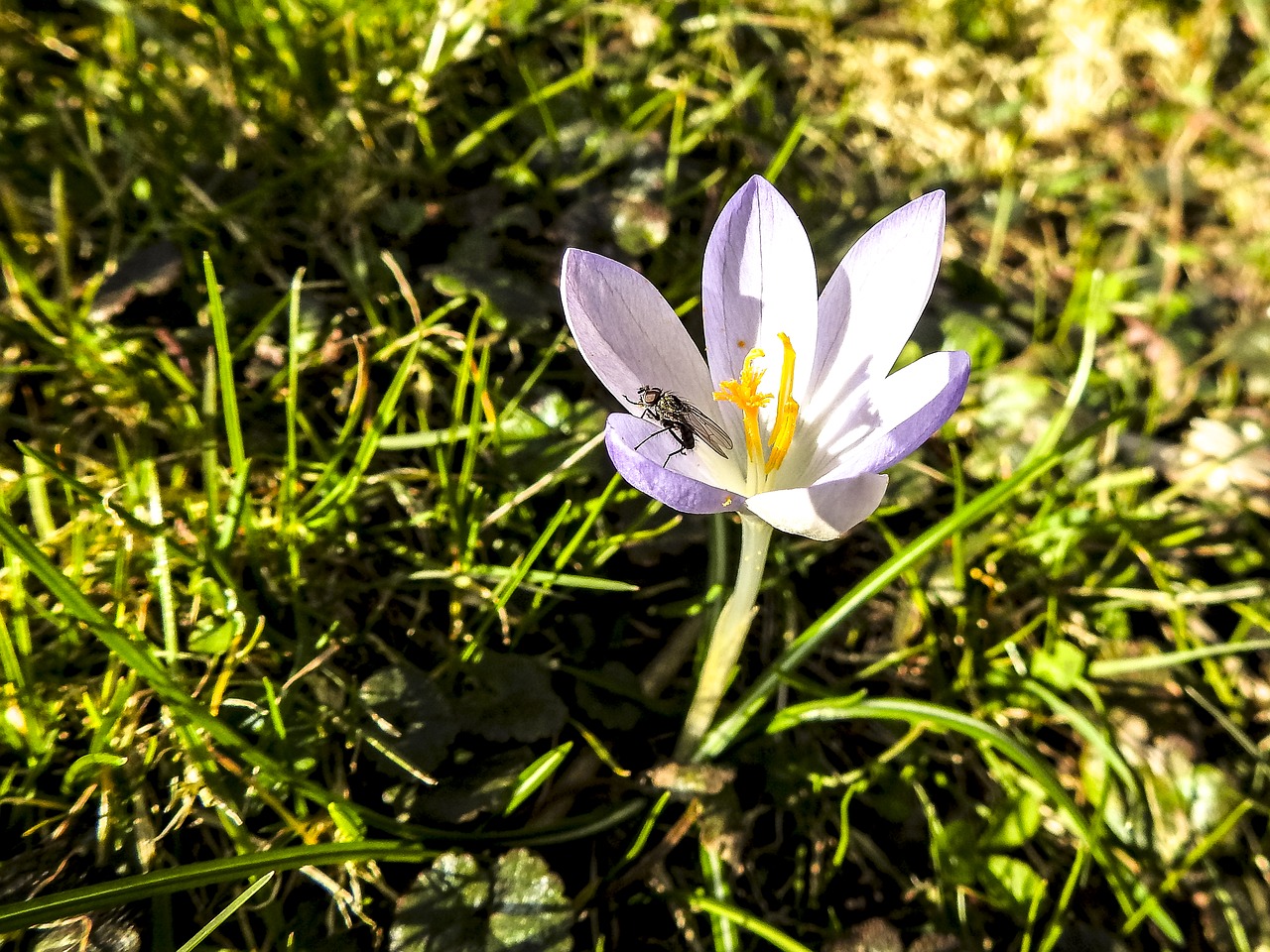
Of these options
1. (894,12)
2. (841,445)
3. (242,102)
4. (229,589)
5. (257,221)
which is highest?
(894,12)

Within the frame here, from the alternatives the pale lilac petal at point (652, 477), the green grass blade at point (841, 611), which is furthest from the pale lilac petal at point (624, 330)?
the green grass blade at point (841, 611)

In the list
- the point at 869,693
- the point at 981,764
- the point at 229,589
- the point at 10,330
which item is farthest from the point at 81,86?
the point at 981,764

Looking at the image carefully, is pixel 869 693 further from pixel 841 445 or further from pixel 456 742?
pixel 456 742

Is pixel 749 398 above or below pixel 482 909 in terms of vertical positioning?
above

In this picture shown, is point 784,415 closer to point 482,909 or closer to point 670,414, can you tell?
point 670,414

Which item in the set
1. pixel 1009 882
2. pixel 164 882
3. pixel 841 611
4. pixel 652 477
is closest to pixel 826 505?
pixel 652 477

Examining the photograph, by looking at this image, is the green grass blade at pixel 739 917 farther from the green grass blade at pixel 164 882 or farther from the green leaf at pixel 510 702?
the green grass blade at pixel 164 882
